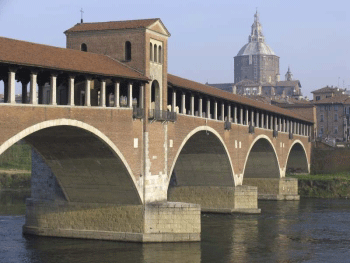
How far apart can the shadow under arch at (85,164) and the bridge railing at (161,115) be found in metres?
3.97

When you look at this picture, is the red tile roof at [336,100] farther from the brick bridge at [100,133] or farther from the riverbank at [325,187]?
the brick bridge at [100,133]

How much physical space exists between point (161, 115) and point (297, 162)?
55109 millimetres

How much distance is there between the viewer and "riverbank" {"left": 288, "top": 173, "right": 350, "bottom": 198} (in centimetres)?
8131

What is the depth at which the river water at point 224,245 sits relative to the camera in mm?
38656

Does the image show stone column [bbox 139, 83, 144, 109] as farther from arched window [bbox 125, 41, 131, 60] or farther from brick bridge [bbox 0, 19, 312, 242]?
arched window [bbox 125, 41, 131, 60]

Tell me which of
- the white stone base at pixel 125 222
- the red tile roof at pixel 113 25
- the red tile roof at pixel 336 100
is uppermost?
the red tile roof at pixel 336 100

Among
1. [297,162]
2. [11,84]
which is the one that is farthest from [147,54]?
[297,162]

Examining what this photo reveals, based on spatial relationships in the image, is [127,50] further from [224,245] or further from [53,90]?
[224,245]

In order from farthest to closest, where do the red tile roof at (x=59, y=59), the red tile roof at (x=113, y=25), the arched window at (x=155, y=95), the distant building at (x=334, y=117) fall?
the distant building at (x=334, y=117) → the arched window at (x=155, y=95) → the red tile roof at (x=113, y=25) → the red tile roof at (x=59, y=59)

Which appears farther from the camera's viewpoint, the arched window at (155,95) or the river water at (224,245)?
the arched window at (155,95)

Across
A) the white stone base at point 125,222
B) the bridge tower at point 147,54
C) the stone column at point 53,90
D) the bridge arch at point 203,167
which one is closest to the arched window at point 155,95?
the bridge tower at point 147,54

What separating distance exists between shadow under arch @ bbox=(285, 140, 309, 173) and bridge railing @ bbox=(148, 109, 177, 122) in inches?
2013

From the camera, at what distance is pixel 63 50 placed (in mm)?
39906

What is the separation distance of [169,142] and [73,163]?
7.50 m
